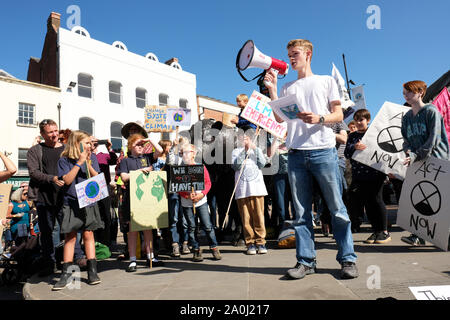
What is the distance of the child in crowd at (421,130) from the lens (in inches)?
151

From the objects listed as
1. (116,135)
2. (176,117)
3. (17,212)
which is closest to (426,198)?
(176,117)

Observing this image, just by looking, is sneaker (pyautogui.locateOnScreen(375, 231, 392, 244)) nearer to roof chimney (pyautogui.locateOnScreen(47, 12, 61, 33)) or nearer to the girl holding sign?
the girl holding sign

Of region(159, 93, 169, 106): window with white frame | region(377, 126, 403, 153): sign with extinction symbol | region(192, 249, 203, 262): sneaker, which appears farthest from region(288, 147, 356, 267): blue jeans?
region(159, 93, 169, 106): window with white frame

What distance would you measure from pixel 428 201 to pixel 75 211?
419cm

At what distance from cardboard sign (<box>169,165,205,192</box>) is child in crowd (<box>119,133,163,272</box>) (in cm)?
40

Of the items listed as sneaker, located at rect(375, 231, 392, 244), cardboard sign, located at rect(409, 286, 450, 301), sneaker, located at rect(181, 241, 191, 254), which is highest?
cardboard sign, located at rect(409, 286, 450, 301)

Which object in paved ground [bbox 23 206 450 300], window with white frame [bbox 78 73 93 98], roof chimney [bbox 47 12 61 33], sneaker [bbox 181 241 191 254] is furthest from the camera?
roof chimney [bbox 47 12 61 33]

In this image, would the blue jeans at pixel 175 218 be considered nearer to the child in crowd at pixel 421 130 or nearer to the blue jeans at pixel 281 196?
the blue jeans at pixel 281 196

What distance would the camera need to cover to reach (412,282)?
2650mm

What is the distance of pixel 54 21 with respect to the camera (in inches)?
825

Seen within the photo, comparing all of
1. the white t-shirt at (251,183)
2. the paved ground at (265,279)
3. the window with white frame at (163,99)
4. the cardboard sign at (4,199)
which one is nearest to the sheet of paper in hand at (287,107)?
the paved ground at (265,279)

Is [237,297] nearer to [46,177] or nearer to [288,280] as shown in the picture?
[288,280]

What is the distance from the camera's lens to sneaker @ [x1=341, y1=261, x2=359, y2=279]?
2.86 meters
